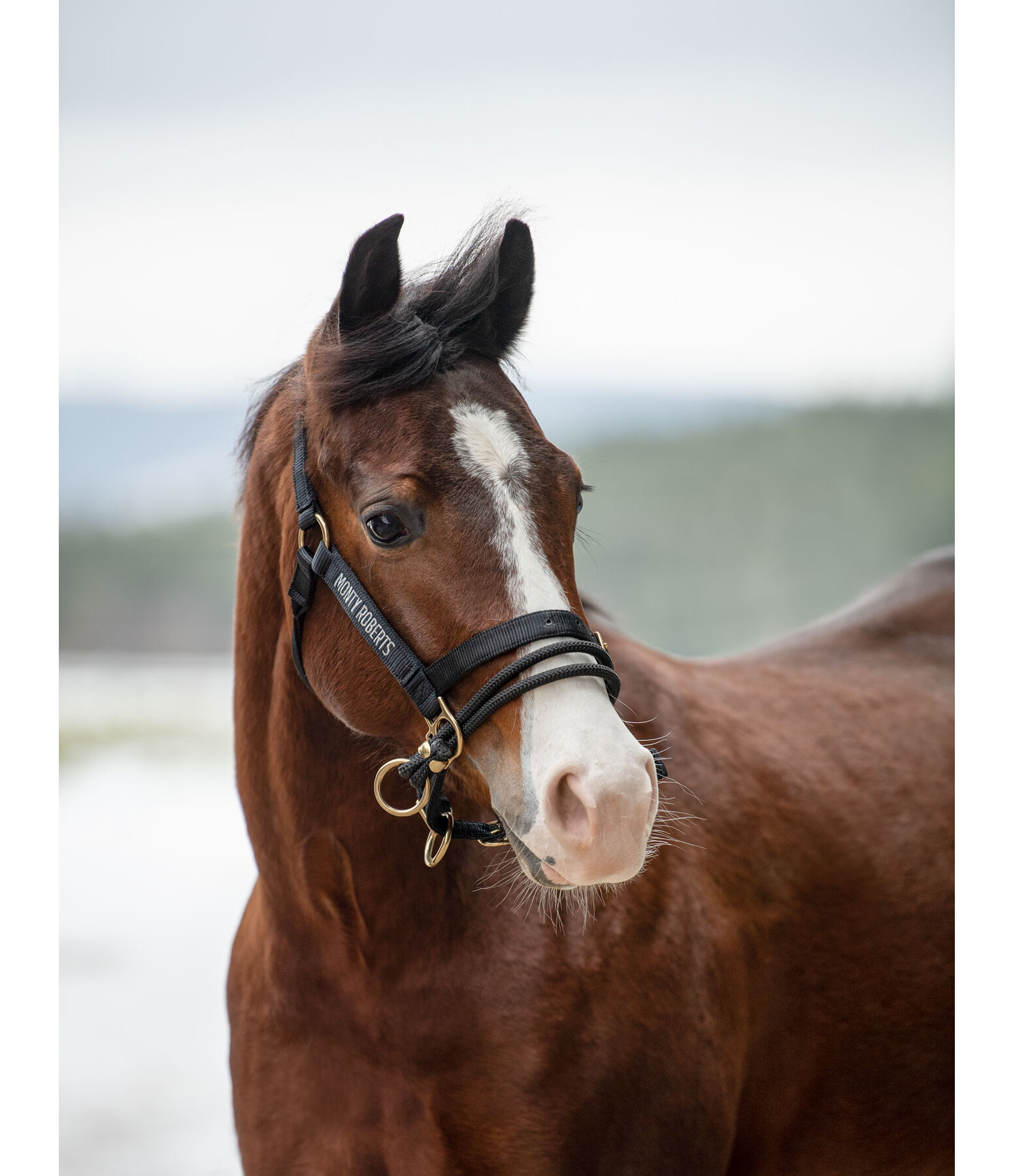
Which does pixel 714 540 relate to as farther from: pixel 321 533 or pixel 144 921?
pixel 321 533

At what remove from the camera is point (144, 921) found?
1952mm

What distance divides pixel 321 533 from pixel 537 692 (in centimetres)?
32

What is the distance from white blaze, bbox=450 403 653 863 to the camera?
83 centimetres

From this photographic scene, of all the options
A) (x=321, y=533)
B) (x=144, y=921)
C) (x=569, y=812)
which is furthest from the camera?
(x=144, y=921)

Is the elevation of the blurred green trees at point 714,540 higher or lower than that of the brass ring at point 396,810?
higher

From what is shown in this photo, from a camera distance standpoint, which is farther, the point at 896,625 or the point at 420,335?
the point at 896,625

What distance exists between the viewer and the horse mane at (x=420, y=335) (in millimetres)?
999

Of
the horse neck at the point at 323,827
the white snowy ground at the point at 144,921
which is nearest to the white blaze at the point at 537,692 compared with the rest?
the horse neck at the point at 323,827

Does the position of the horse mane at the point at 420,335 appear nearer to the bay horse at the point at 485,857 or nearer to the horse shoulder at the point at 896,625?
the bay horse at the point at 485,857

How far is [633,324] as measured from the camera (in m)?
2.06

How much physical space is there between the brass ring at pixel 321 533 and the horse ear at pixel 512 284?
27 cm

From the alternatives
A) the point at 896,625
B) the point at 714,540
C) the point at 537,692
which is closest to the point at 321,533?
the point at 537,692

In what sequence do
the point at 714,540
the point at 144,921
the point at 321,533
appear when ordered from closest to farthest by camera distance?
the point at 321,533, the point at 144,921, the point at 714,540

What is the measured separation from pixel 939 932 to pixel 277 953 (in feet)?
3.28
